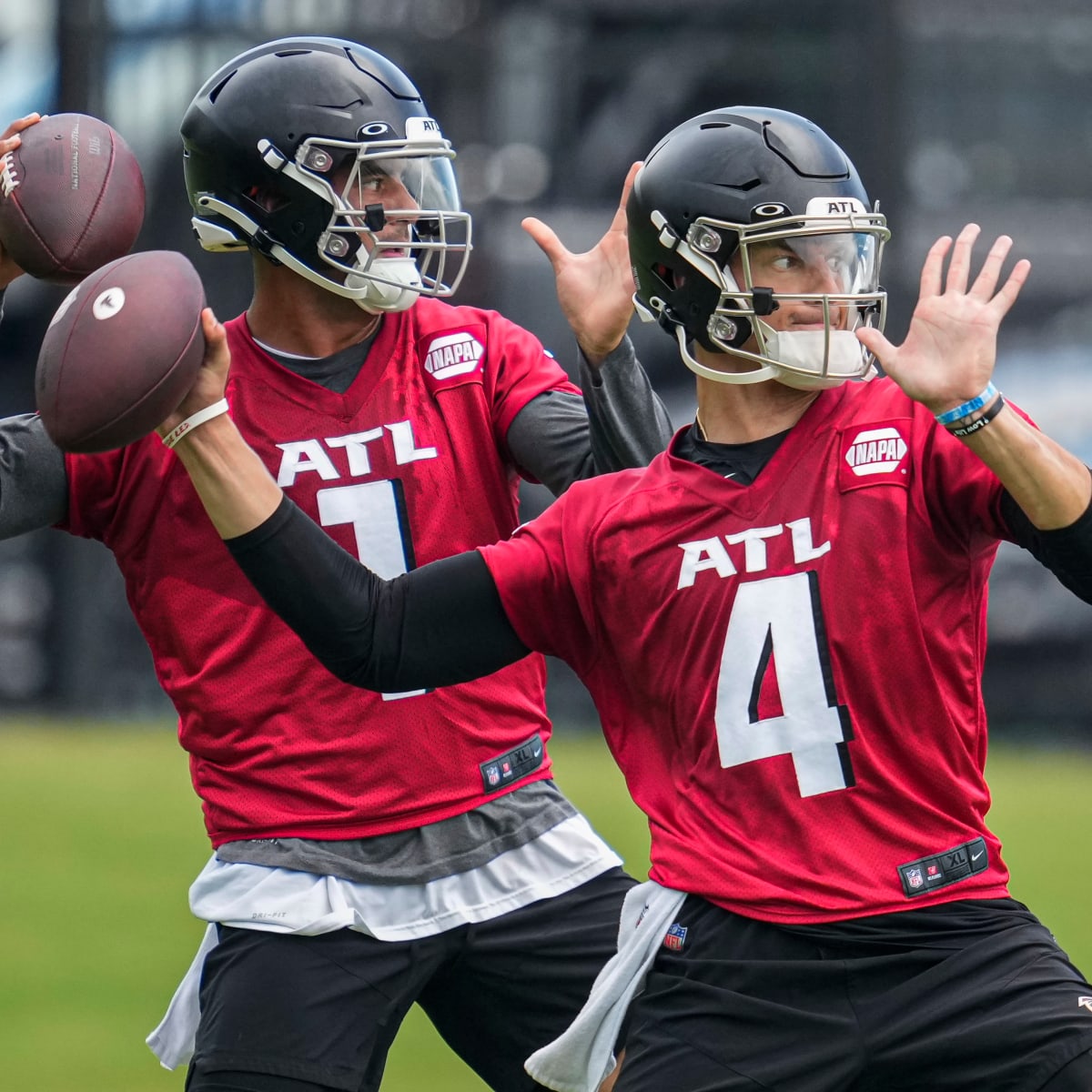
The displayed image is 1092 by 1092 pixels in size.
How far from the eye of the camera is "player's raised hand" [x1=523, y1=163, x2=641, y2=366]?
13.3 feet

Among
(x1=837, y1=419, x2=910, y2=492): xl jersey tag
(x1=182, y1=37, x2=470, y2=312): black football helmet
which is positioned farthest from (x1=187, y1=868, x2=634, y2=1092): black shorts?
(x1=182, y1=37, x2=470, y2=312): black football helmet

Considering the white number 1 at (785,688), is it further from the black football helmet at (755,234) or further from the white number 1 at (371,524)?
the white number 1 at (371,524)

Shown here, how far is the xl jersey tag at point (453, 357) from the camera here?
164 inches

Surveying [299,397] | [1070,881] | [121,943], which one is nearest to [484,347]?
[299,397]

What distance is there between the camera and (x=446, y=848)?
402 centimetres

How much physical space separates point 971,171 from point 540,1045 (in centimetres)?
940

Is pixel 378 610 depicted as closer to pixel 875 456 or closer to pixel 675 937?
pixel 675 937

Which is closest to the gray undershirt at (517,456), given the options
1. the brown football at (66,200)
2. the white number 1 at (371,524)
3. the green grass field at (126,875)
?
the white number 1 at (371,524)

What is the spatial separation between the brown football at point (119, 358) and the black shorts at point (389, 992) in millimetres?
1119

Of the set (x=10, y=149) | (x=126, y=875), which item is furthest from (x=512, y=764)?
(x=126, y=875)

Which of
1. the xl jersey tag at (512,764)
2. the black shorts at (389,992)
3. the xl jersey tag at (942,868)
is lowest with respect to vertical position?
the black shorts at (389,992)

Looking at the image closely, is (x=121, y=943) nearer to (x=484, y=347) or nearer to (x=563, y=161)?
(x=484, y=347)

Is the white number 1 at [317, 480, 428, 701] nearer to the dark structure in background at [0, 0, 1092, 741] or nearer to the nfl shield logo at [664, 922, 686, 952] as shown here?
the nfl shield logo at [664, 922, 686, 952]

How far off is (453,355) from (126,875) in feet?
17.9
